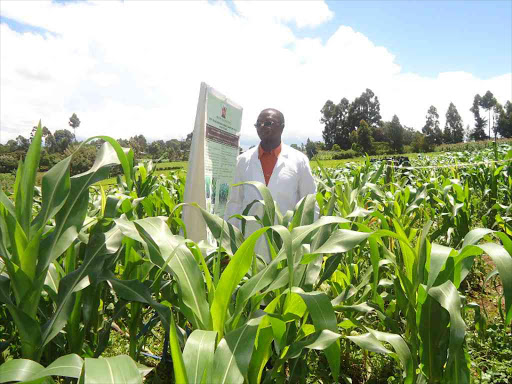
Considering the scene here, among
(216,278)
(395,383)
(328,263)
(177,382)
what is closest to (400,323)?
(395,383)

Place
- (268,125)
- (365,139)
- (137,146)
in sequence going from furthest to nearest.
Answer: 1. (365,139)
2. (137,146)
3. (268,125)

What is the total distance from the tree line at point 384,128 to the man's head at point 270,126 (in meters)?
45.9

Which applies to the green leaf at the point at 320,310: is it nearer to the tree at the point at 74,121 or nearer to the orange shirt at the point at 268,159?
the orange shirt at the point at 268,159

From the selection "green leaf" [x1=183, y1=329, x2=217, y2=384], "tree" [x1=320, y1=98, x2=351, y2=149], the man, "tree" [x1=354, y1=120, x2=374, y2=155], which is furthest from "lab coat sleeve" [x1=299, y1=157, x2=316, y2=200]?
"tree" [x1=320, y1=98, x2=351, y2=149]

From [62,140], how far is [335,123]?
4235 cm

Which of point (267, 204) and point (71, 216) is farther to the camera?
point (267, 204)

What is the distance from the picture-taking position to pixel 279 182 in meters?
2.38

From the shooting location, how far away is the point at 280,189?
2377 mm

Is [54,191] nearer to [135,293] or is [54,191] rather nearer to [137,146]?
[135,293]

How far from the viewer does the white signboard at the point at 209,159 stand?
1665 millimetres

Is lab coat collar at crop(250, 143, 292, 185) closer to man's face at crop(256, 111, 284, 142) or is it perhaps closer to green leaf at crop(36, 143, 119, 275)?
man's face at crop(256, 111, 284, 142)

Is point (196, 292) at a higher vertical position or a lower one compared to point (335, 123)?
lower

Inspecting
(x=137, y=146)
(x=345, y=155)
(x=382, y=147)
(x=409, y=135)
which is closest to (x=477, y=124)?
(x=409, y=135)

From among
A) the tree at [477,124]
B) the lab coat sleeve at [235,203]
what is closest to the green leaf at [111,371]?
the lab coat sleeve at [235,203]
